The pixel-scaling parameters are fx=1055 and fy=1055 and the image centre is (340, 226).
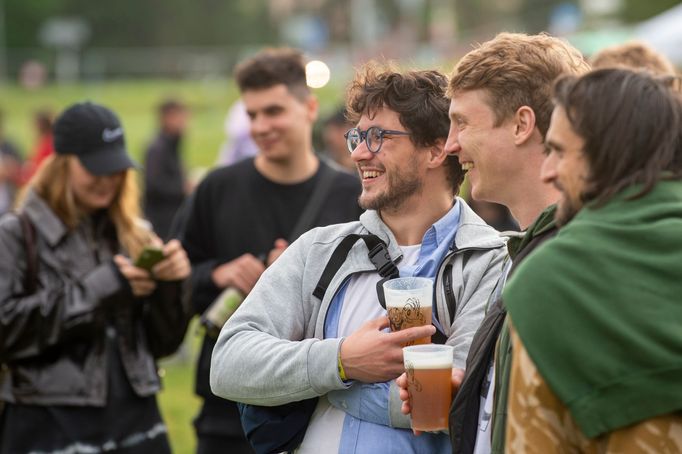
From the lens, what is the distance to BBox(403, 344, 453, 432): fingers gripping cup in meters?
2.84

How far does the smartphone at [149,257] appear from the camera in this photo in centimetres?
488

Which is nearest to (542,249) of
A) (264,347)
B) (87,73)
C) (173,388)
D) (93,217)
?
(264,347)

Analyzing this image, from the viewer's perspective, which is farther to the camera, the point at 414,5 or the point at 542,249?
the point at 414,5

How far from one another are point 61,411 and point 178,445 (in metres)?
3.52

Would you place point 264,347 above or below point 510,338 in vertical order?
below

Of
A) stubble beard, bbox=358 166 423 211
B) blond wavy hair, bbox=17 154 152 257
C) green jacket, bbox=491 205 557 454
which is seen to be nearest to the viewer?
green jacket, bbox=491 205 557 454

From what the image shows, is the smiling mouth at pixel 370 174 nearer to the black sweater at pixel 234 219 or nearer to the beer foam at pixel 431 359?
the beer foam at pixel 431 359

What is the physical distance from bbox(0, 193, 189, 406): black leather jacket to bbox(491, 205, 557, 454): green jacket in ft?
8.41

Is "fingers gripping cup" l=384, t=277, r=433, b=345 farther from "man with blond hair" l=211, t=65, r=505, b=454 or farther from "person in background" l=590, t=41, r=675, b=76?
"person in background" l=590, t=41, r=675, b=76

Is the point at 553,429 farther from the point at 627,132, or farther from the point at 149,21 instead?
the point at 149,21

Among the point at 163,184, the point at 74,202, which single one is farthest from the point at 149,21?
the point at 74,202

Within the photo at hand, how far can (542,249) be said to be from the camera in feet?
7.80

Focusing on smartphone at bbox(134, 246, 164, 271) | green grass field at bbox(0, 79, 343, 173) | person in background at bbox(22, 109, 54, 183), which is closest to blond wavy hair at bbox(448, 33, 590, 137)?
smartphone at bbox(134, 246, 164, 271)

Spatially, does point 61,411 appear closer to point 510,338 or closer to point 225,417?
point 225,417
